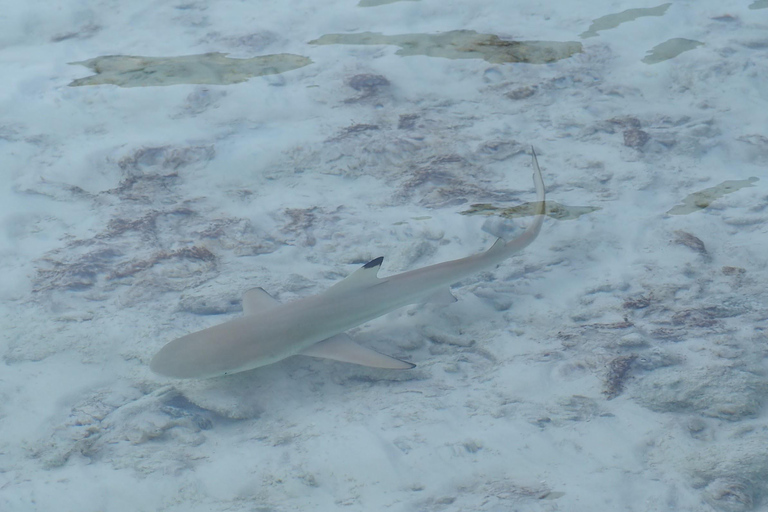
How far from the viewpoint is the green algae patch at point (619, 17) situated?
281 inches

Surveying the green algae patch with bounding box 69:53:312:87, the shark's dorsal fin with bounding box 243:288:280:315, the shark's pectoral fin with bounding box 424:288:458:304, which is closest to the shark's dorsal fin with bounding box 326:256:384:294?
the shark's dorsal fin with bounding box 243:288:280:315

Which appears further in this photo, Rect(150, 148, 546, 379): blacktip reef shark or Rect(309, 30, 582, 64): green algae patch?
Rect(309, 30, 582, 64): green algae patch

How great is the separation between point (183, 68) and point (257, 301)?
11.8ft

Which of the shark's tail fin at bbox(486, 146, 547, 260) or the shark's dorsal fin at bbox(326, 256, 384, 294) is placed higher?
the shark's dorsal fin at bbox(326, 256, 384, 294)

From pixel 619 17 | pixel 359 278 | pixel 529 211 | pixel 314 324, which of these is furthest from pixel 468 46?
pixel 314 324

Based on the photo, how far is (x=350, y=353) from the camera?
3.64 meters

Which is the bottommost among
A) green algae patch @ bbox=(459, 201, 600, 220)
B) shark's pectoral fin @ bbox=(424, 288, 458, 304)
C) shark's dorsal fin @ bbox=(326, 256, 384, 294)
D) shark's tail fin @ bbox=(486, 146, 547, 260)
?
shark's pectoral fin @ bbox=(424, 288, 458, 304)

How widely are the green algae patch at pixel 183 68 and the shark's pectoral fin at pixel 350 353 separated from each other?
3.55m

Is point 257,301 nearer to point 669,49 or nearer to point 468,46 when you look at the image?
point 468,46

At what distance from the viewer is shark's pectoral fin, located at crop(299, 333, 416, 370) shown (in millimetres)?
3561

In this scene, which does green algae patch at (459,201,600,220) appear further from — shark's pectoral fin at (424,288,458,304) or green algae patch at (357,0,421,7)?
green algae patch at (357,0,421,7)

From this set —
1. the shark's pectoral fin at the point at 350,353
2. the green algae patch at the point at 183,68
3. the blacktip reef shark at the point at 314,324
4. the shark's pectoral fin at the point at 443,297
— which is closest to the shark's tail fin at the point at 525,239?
the blacktip reef shark at the point at 314,324

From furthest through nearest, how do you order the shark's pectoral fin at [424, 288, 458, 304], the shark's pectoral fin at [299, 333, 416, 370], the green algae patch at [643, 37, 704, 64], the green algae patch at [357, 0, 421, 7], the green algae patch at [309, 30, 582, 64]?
1. the green algae patch at [357, 0, 421, 7]
2. the green algae patch at [309, 30, 582, 64]
3. the green algae patch at [643, 37, 704, 64]
4. the shark's pectoral fin at [424, 288, 458, 304]
5. the shark's pectoral fin at [299, 333, 416, 370]

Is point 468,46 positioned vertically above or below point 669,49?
above
